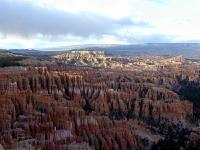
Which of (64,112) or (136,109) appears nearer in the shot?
(64,112)

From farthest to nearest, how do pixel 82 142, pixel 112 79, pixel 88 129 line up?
pixel 112 79 → pixel 88 129 → pixel 82 142

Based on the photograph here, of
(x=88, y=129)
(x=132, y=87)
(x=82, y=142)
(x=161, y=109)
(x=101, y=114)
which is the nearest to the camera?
(x=82, y=142)

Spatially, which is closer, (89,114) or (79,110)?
(79,110)

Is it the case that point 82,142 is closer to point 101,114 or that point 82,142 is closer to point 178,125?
point 101,114

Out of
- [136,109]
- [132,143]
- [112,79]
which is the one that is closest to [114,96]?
[136,109]

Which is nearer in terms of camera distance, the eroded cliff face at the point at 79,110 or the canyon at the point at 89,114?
the eroded cliff face at the point at 79,110

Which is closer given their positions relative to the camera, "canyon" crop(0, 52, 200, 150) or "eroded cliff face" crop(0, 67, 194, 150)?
"eroded cliff face" crop(0, 67, 194, 150)

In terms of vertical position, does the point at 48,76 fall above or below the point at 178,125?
above

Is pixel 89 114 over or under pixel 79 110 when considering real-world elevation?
under
